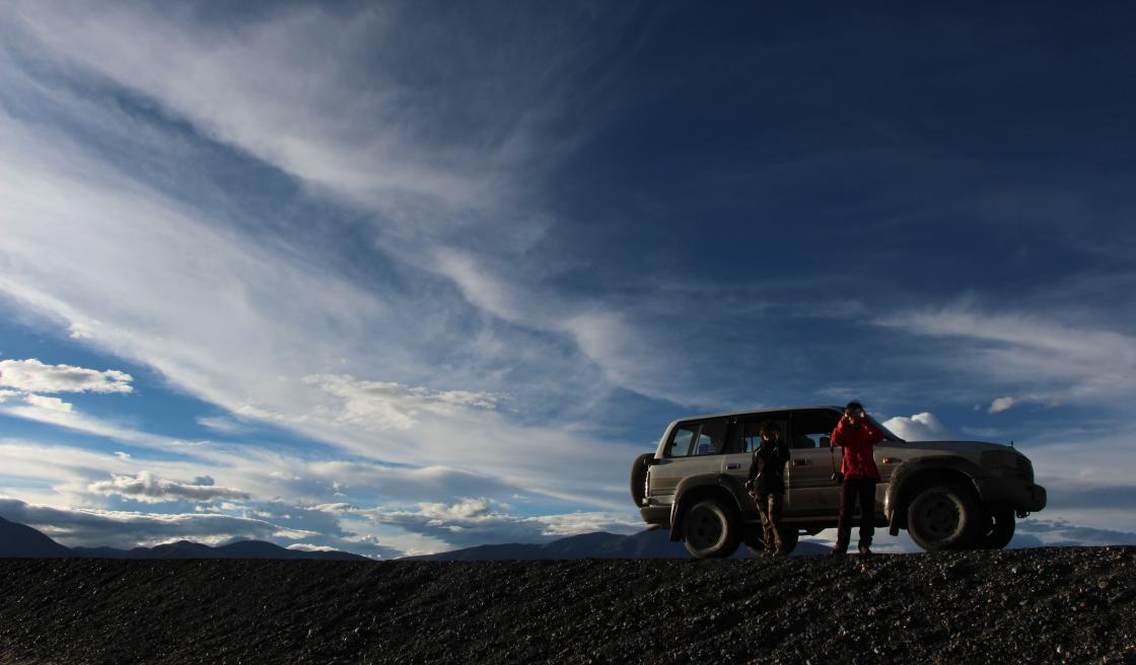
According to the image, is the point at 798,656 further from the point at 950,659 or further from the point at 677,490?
the point at 677,490

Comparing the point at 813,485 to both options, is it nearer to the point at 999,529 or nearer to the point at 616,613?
the point at 999,529

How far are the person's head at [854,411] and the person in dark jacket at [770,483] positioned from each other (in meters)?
1.17

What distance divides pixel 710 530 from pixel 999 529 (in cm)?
394

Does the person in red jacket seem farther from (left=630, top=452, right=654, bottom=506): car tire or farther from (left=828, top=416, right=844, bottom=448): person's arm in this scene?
(left=630, top=452, right=654, bottom=506): car tire

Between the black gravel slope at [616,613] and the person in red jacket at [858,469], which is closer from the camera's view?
the black gravel slope at [616,613]

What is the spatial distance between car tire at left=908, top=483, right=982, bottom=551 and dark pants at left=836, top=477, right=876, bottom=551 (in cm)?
50

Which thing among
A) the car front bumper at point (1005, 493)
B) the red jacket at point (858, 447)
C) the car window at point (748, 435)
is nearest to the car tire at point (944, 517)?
the car front bumper at point (1005, 493)

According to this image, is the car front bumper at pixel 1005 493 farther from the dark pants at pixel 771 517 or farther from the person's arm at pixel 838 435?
the dark pants at pixel 771 517

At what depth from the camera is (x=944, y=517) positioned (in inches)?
433

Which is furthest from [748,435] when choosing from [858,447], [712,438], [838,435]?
[858,447]

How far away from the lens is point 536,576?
42.9 feet

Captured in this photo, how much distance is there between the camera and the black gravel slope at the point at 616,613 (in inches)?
326

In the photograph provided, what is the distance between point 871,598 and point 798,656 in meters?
1.29

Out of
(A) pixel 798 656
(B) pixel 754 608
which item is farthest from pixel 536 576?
(A) pixel 798 656
